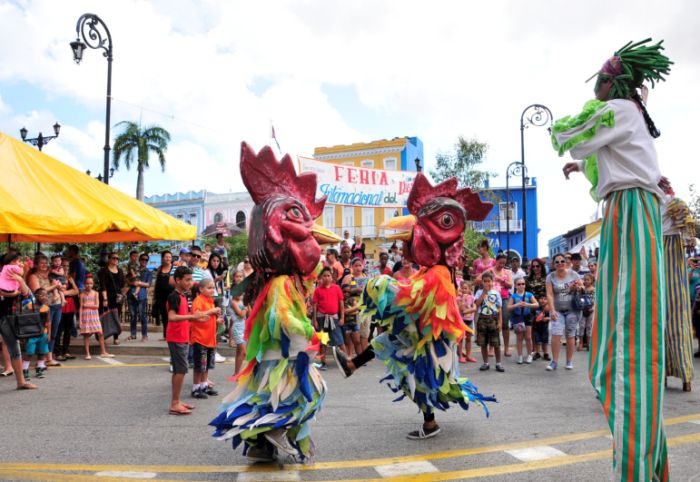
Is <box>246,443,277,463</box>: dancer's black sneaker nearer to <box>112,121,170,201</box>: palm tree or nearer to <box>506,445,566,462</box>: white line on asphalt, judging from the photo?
<box>506,445,566,462</box>: white line on asphalt

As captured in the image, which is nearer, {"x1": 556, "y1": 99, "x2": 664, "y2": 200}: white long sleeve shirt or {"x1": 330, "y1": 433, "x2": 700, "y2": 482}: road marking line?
{"x1": 556, "y1": 99, "x2": 664, "y2": 200}: white long sleeve shirt

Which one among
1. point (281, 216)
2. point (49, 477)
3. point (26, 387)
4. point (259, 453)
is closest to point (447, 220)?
point (281, 216)

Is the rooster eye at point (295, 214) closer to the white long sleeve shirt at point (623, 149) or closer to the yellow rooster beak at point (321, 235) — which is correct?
the yellow rooster beak at point (321, 235)

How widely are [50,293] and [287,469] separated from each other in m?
6.34

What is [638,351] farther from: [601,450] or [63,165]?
[63,165]

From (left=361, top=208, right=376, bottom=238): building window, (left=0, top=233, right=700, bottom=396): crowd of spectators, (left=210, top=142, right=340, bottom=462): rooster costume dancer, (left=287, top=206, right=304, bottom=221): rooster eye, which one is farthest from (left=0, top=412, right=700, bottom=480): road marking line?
(left=361, top=208, right=376, bottom=238): building window

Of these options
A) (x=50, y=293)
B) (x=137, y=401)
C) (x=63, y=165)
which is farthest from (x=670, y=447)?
(x=63, y=165)

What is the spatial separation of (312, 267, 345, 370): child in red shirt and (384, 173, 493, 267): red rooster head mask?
3.30 meters

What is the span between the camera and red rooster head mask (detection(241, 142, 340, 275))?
4.20 m

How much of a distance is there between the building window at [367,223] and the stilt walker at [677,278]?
36.6 meters

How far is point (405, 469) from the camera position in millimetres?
4027

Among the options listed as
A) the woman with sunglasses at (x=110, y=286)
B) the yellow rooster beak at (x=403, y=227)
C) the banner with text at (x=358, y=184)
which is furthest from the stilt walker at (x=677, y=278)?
the banner with text at (x=358, y=184)

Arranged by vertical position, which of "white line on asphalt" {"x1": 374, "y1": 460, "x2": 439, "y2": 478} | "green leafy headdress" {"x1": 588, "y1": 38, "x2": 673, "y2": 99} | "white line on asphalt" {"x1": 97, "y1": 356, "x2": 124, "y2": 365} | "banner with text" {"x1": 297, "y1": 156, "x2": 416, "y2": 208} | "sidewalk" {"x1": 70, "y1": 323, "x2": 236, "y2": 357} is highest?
"banner with text" {"x1": 297, "y1": 156, "x2": 416, "y2": 208}

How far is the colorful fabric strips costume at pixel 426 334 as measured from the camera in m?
4.83
